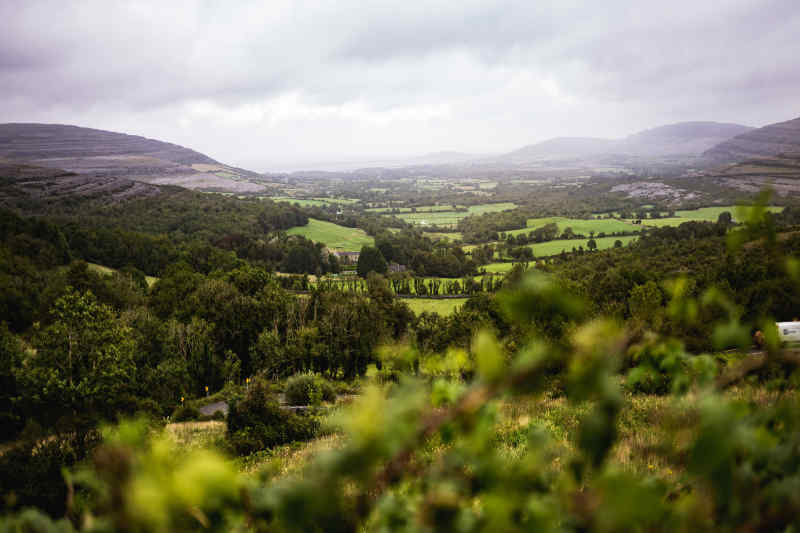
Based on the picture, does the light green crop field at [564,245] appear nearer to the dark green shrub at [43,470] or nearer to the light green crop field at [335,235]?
the light green crop field at [335,235]

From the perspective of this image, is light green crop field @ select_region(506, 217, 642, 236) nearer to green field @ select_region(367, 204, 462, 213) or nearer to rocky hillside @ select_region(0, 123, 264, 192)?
green field @ select_region(367, 204, 462, 213)

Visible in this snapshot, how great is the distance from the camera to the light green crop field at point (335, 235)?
97625mm

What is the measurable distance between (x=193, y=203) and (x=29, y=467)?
11710 cm

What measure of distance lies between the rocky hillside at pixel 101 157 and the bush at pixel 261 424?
150226 mm

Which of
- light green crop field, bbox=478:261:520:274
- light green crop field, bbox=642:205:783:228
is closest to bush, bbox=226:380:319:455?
light green crop field, bbox=478:261:520:274

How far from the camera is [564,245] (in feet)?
262

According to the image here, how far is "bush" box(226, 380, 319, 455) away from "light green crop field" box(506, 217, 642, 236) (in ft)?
295

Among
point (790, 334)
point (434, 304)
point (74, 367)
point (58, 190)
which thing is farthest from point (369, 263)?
point (58, 190)

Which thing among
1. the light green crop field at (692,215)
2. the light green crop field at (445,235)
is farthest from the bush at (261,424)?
the light green crop field at (692,215)

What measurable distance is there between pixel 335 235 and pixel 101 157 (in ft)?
401

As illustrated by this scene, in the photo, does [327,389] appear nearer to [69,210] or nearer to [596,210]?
[69,210]

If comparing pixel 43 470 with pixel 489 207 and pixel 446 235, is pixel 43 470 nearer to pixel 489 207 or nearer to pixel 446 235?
pixel 446 235

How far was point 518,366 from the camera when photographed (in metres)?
1.04

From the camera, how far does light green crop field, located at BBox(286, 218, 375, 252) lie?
97625mm
